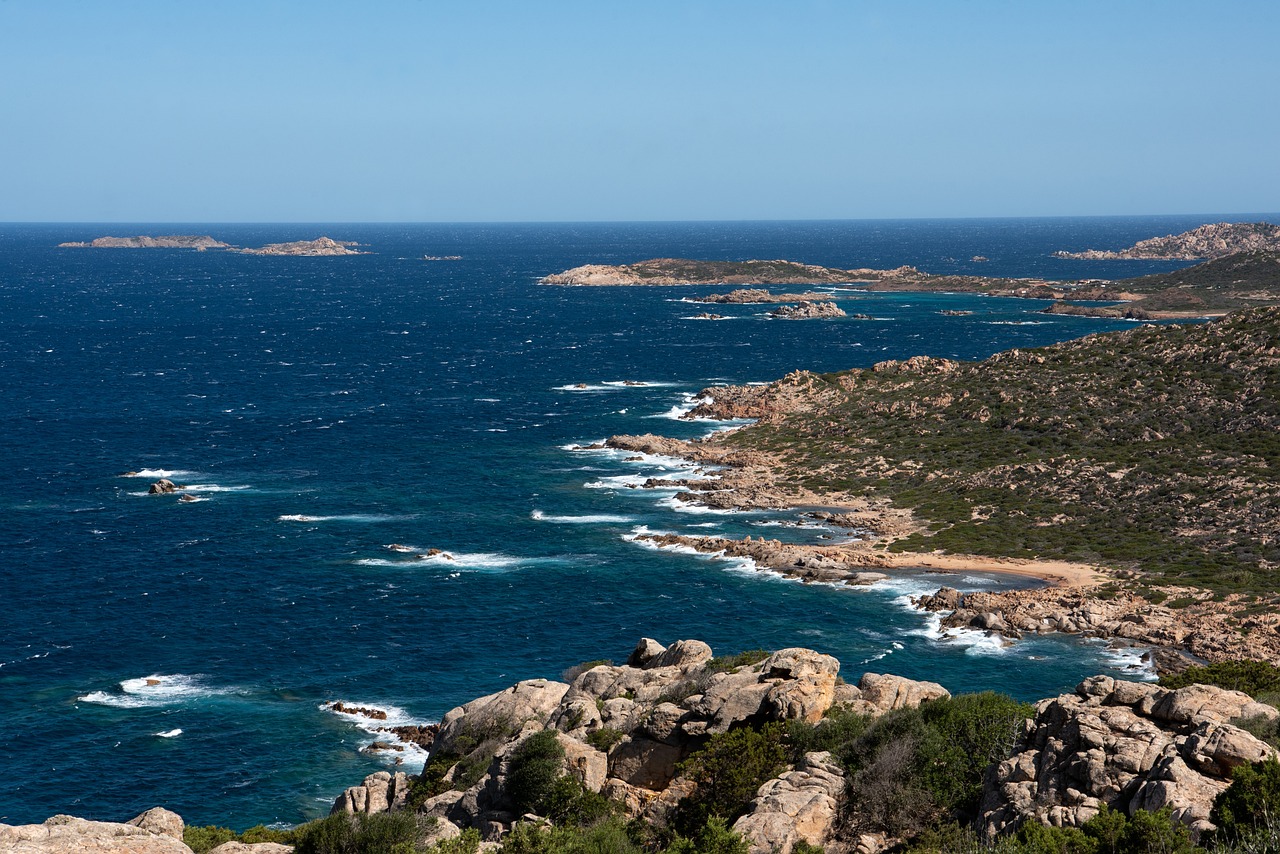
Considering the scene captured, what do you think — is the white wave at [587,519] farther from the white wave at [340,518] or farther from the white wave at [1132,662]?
the white wave at [1132,662]

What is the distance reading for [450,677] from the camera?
63.0 m

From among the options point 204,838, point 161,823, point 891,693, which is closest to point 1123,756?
point 891,693

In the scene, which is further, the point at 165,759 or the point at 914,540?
the point at 914,540

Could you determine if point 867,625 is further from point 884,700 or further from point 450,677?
point 884,700

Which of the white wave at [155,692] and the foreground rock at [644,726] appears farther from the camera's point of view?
the white wave at [155,692]

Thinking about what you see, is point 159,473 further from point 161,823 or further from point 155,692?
point 161,823

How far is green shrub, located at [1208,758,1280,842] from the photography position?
23.8m

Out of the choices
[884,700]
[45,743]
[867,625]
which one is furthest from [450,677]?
[884,700]

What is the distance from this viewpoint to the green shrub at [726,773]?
34281mm

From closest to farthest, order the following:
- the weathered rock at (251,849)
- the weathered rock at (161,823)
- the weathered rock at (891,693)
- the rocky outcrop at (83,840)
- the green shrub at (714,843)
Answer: the rocky outcrop at (83,840), the green shrub at (714,843), the weathered rock at (251,849), the weathered rock at (161,823), the weathered rock at (891,693)

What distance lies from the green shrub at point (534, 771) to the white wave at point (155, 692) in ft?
99.0

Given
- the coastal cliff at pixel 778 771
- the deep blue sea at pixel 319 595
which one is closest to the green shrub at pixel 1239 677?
the coastal cliff at pixel 778 771

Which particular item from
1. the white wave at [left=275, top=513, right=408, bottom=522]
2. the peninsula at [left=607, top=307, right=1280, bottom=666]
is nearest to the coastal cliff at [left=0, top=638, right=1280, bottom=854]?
the peninsula at [left=607, top=307, right=1280, bottom=666]

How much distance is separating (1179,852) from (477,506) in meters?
76.2
